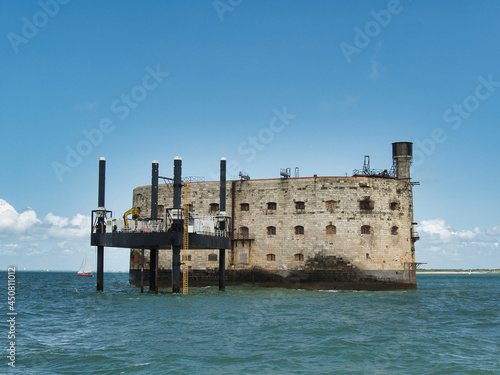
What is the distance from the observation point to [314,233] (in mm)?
43094

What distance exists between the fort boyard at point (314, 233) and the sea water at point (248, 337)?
32.4ft

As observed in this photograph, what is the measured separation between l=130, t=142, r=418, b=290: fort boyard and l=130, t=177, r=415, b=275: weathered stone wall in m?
0.07

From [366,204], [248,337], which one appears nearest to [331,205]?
[366,204]

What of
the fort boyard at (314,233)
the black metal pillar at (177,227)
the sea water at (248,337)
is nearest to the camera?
the sea water at (248,337)

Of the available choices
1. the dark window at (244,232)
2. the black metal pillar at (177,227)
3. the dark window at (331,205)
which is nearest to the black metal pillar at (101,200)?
the black metal pillar at (177,227)

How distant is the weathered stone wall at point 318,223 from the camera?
140ft

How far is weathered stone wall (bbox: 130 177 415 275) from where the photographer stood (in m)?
42.8

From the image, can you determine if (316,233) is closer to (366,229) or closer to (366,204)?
(366,229)

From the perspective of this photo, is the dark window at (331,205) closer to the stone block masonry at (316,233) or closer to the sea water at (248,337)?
the stone block masonry at (316,233)

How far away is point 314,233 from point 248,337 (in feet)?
77.1

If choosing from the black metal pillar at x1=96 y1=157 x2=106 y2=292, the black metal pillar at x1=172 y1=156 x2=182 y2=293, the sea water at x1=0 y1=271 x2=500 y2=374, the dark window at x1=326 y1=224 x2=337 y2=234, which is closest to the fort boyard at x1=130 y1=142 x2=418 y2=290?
the dark window at x1=326 y1=224 x2=337 y2=234

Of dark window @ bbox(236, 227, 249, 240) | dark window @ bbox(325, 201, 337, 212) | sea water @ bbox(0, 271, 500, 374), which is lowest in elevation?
sea water @ bbox(0, 271, 500, 374)

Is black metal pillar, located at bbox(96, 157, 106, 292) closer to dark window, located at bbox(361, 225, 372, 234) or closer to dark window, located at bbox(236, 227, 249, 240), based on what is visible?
dark window, located at bbox(236, 227, 249, 240)

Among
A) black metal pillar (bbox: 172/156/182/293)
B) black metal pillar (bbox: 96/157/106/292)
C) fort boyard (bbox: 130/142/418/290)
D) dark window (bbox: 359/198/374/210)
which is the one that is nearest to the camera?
black metal pillar (bbox: 172/156/182/293)
